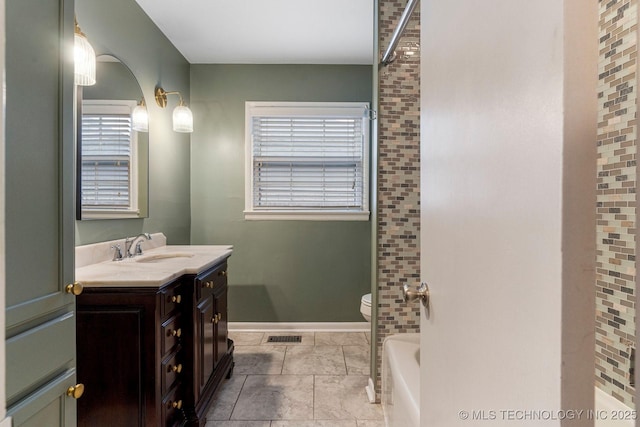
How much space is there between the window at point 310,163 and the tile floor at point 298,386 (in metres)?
1.19

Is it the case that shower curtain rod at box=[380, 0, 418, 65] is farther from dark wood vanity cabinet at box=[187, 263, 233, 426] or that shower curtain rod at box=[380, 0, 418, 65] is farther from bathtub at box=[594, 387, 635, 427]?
dark wood vanity cabinet at box=[187, 263, 233, 426]

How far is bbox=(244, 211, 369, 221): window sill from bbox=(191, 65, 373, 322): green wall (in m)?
0.04

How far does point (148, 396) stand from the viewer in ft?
4.53

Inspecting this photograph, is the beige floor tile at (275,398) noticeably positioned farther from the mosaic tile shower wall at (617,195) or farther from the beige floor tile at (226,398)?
the mosaic tile shower wall at (617,195)

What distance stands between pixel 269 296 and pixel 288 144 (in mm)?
1507

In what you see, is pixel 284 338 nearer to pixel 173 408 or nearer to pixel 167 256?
pixel 167 256

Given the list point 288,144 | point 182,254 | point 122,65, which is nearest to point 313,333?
point 182,254

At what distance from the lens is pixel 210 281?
74.7 inches

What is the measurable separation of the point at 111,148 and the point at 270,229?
5.00 ft

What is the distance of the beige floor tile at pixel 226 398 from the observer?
1.87 metres

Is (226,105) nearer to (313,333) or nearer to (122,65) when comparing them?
(122,65)

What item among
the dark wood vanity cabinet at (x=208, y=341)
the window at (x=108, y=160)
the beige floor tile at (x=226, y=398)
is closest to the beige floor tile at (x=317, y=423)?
the beige floor tile at (x=226, y=398)

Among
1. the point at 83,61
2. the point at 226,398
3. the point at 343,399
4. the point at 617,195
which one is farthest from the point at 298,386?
the point at 83,61

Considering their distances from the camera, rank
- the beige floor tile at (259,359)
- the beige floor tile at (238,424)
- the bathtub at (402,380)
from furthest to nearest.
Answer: the beige floor tile at (259,359), the beige floor tile at (238,424), the bathtub at (402,380)
